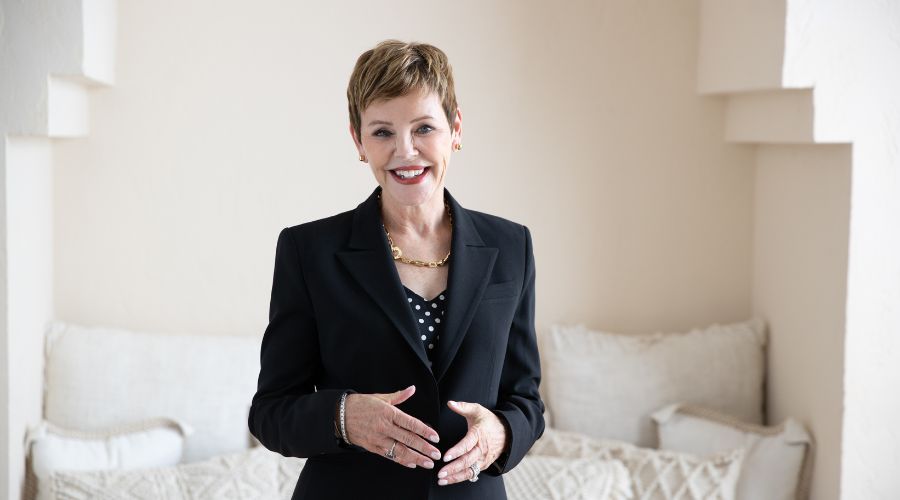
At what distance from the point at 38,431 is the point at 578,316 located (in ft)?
5.17

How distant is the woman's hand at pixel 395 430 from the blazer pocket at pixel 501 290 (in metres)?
0.24

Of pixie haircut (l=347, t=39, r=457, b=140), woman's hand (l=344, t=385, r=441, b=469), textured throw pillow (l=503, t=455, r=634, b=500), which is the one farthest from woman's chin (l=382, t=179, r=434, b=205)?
textured throw pillow (l=503, t=455, r=634, b=500)

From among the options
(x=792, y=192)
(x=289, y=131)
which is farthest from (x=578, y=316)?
(x=289, y=131)

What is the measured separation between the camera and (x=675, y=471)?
8.46ft

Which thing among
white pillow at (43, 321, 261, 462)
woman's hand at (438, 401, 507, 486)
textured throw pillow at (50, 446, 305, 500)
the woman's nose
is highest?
the woman's nose

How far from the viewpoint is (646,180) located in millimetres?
2986

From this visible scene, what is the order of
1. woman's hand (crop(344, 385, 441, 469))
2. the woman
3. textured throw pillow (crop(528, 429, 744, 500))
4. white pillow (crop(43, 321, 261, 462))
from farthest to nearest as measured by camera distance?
1. white pillow (crop(43, 321, 261, 462))
2. textured throw pillow (crop(528, 429, 744, 500))
3. the woman
4. woman's hand (crop(344, 385, 441, 469))

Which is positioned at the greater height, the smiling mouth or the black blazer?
the smiling mouth

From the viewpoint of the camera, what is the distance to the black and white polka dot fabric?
59.6 inches

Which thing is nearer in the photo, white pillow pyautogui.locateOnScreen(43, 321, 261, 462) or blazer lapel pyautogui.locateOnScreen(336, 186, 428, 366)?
blazer lapel pyautogui.locateOnScreen(336, 186, 428, 366)

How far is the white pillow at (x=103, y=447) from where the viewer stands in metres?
2.60

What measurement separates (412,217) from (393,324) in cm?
21

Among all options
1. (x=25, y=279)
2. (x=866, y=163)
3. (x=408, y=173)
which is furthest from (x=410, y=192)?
(x=25, y=279)

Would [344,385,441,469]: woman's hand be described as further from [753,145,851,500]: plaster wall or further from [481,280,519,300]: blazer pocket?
[753,145,851,500]: plaster wall
